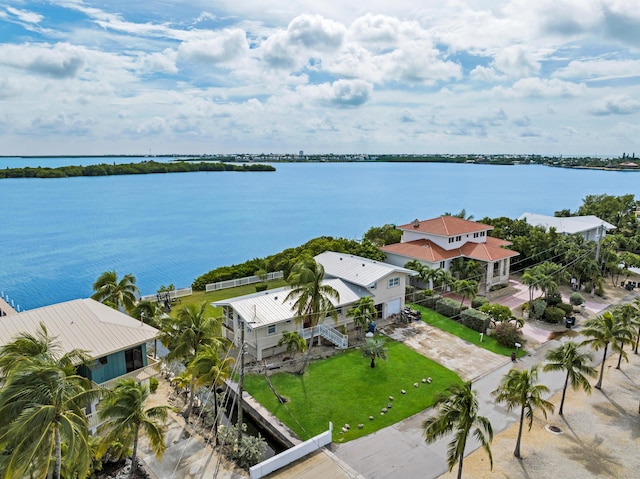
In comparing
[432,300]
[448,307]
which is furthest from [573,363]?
[432,300]

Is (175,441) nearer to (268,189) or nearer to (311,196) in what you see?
(311,196)

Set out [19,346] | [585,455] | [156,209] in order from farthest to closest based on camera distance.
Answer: [156,209] < [585,455] < [19,346]

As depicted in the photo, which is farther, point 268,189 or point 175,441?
point 268,189

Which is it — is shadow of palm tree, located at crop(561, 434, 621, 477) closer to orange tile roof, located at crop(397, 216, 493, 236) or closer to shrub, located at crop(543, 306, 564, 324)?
shrub, located at crop(543, 306, 564, 324)

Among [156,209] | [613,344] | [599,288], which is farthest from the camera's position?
[156,209]

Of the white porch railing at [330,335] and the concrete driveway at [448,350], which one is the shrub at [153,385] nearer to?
the white porch railing at [330,335]

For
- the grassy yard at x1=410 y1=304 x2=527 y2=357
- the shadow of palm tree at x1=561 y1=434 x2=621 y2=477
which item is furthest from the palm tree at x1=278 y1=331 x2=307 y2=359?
the shadow of palm tree at x1=561 y1=434 x2=621 y2=477

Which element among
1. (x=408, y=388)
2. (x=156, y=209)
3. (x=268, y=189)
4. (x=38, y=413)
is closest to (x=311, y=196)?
(x=268, y=189)
